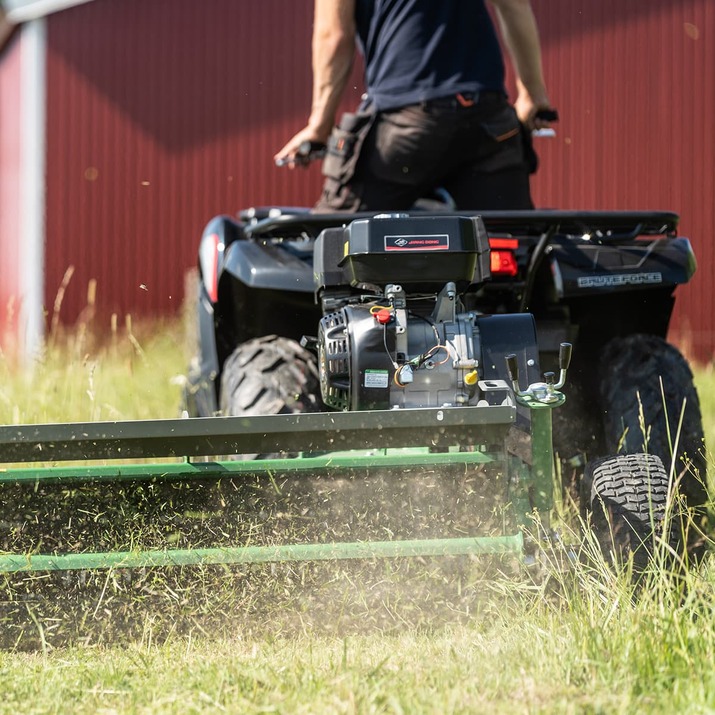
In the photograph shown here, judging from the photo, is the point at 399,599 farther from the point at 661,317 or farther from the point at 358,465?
the point at 661,317

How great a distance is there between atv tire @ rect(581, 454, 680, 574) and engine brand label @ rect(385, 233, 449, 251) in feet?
1.98

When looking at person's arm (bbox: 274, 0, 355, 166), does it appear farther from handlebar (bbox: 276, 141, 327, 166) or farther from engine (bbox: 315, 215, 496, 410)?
engine (bbox: 315, 215, 496, 410)

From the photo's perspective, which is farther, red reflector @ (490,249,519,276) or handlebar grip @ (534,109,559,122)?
handlebar grip @ (534,109,559,122)

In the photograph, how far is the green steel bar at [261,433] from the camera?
7.30ft

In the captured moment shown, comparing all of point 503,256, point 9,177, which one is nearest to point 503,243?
point 503,256

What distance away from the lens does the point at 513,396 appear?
98.5 inches

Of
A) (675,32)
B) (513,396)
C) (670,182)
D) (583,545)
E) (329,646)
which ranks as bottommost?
(329,646)

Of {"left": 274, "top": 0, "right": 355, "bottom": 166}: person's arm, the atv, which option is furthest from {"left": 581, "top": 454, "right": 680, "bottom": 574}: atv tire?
{"left": 274, "top": 0, "right": 355, "bottom": 166}: person's arm

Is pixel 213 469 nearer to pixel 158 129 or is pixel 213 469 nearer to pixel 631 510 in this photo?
pixel 631 510

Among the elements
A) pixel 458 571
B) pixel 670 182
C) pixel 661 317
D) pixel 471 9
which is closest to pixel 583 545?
pixel 458 571

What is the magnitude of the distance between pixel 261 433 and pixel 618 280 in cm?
118

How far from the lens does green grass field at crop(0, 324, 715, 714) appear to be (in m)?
1.83

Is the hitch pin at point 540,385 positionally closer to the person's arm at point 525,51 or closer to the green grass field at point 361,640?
the green grass field at point 361,640

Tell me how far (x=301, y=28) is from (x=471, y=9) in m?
7.43
